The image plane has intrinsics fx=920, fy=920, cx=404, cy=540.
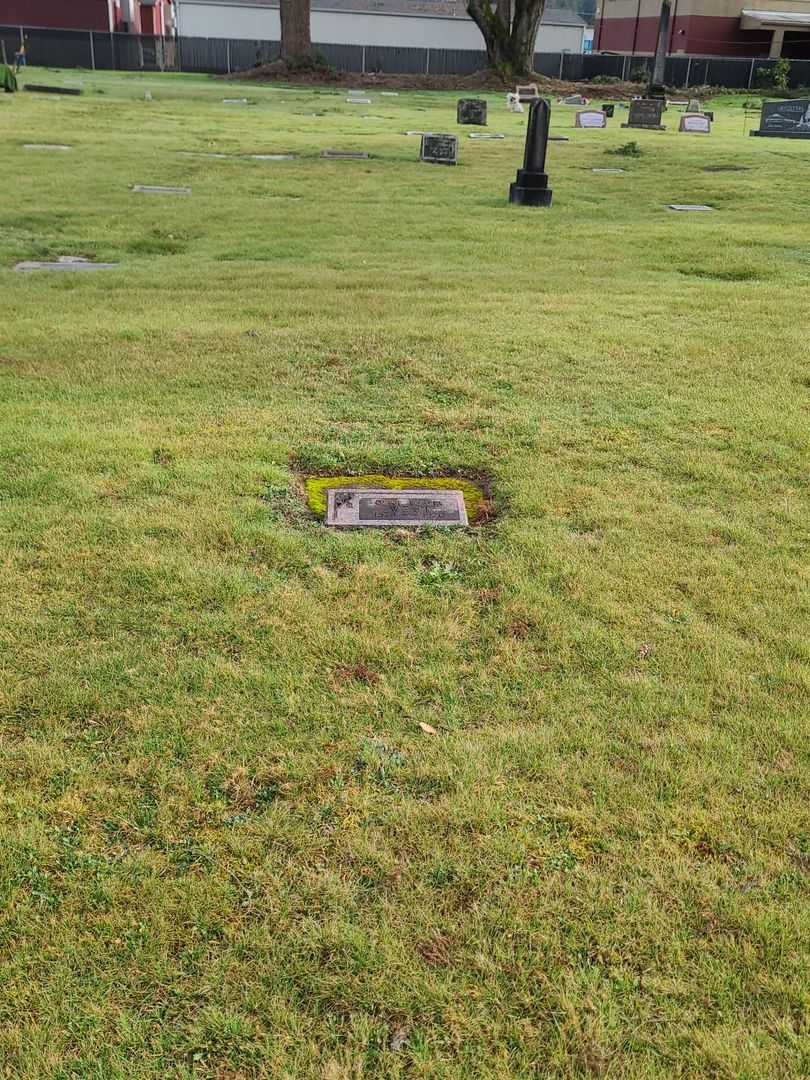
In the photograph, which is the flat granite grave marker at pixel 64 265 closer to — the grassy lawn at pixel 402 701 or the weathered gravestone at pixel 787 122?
the grassy lawn at pixel 402 701

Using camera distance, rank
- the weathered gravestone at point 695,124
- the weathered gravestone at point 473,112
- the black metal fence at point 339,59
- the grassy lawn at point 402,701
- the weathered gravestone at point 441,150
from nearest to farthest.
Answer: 1. the grassy lawn at point 402,701
2. the weathered gravestone at point 441,150
3. the weathered gravestone at point 473,112
4. the weathered gravestone at point 695,124
5. the black metal fence at point 339,59

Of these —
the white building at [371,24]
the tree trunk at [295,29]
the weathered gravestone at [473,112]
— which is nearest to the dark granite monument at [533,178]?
the weathered gravestone at [473,112]

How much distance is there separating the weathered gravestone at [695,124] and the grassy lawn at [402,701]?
2177 cm

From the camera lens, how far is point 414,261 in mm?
9656

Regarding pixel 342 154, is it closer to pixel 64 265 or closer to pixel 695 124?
pixel 64 265

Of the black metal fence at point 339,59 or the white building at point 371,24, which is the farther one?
the white building at point 371,24

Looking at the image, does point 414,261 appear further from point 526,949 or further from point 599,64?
point 599,64

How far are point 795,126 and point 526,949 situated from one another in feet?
91.7

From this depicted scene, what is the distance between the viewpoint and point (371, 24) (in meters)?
54.6

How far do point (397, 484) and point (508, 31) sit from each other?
40.7 metres

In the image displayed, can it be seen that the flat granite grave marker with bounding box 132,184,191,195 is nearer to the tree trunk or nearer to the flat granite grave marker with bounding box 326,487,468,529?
the flat granite grave marker with bounding box 326,487,468,529

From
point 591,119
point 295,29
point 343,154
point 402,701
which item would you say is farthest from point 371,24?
point 402,701

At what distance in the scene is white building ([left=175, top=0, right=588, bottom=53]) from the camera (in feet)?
171

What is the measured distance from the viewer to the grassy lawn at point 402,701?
2143mm
